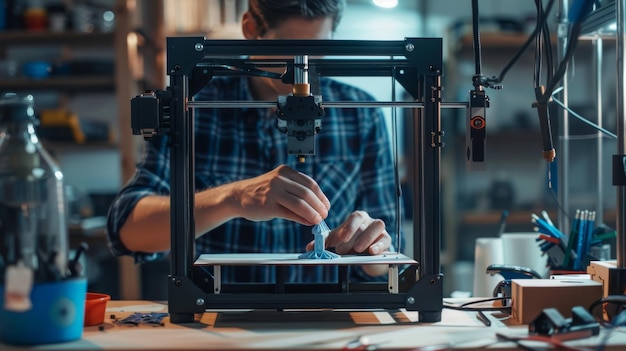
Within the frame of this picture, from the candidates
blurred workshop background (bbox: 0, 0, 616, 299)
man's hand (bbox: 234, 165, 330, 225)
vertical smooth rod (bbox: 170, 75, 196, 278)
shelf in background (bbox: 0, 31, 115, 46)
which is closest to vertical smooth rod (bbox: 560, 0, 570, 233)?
man's hand (bbox: 234, 165, 330, 225)

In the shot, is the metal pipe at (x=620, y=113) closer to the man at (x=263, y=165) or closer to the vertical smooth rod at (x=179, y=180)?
the man at (x=263, y=165)

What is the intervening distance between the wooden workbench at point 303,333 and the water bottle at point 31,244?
0.03 m

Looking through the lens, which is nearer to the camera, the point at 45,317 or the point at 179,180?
the point at 45,317

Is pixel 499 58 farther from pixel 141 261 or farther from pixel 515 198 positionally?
pixel 141 261

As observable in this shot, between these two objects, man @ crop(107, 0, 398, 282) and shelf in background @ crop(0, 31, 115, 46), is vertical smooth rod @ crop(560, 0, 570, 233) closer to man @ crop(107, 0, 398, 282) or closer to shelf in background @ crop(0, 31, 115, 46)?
man @ crop(107, 0, 398, 282)

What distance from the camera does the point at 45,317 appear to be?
0.87 meters

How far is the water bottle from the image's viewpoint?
870 millimetres

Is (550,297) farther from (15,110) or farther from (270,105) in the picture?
(15,110)

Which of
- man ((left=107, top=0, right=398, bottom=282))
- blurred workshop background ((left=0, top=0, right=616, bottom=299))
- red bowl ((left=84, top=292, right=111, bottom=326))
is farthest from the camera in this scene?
blurred workshop background ((left=0, top=0, right=616, bottom=299))

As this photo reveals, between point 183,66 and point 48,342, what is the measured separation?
1.33ft

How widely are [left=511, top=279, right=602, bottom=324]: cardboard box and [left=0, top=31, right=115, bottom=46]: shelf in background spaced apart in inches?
98.1

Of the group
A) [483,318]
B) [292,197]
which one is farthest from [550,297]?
[292,197]

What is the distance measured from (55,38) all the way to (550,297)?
9.21 feet

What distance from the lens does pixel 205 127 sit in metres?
1.68
